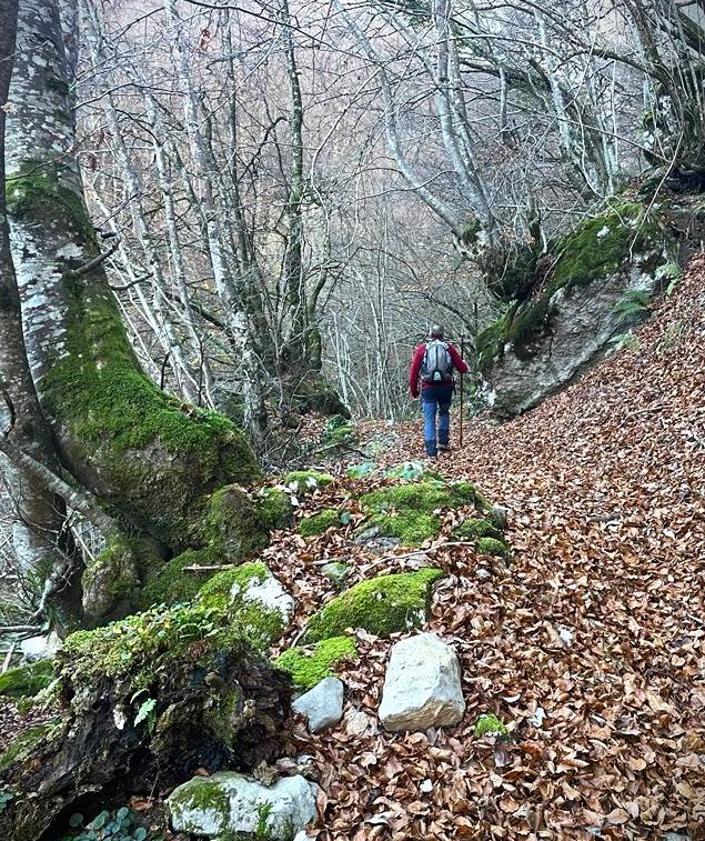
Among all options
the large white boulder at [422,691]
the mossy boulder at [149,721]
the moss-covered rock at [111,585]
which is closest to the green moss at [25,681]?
the moss-covered rock at [111,585]

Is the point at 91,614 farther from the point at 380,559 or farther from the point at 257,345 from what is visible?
the point at 257,345

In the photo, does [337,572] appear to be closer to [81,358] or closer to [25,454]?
[25,454]

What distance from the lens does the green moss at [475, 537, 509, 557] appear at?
4.31m

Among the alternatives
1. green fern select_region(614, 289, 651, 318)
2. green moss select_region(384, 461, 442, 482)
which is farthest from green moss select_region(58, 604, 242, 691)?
green fern select_region(614, 289, 651, 318)

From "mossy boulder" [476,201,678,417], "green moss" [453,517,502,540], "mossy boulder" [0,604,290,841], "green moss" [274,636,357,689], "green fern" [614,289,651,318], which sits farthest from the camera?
"mossy boulder" [476,201,678,417]

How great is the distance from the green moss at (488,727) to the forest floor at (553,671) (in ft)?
0.12

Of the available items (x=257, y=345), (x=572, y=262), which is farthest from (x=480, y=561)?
(x=572, y=262)

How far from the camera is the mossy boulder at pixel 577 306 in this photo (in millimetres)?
10703

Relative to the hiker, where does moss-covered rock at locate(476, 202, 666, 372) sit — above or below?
above

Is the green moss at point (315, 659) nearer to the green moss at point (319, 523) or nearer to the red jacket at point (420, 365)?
the green moss at point (319, 523)

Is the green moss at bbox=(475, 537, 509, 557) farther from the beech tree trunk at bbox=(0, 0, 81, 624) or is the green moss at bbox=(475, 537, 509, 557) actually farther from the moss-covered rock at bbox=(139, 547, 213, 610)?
the beech tree trunk at bbox=(0, 0, 81, 624)

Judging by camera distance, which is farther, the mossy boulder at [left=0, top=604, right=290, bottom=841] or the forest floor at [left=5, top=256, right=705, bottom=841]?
the forest floor at [left=5, top=256, right=705, bottom=841]

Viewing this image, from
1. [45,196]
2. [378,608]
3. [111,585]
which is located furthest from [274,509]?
[45,196]

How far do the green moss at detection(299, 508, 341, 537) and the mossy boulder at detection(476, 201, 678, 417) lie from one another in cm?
795
